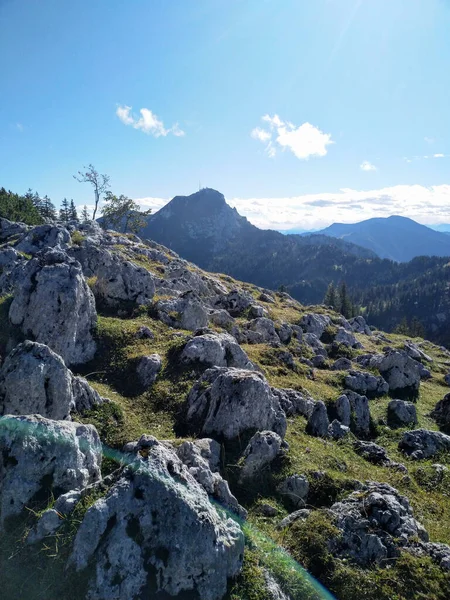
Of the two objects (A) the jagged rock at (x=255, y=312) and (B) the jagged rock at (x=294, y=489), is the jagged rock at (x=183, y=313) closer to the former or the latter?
(A) the jagged rock at (x=255, y=312)

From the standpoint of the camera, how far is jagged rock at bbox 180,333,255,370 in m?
25.6

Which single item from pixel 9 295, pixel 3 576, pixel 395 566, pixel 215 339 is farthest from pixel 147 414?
pixel 9 295

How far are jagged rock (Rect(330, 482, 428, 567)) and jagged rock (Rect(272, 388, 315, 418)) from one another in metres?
10.5

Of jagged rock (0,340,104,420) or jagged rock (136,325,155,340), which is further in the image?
jagged rock (136,325,155,340)

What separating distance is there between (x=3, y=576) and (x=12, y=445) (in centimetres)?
381

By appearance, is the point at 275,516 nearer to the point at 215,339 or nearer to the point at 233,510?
the point at 233,510

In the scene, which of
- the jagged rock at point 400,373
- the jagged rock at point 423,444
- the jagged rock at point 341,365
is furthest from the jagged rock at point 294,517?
the jagged rock at point 341,365

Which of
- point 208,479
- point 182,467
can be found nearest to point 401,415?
point 208,479

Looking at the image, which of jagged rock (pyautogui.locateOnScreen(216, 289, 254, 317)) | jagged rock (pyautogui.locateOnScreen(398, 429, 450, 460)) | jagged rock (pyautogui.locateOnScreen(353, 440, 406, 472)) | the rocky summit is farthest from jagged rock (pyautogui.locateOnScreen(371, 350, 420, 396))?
jagged rock (pyautogui.locateOnScreen(216, 289, 254, 317))

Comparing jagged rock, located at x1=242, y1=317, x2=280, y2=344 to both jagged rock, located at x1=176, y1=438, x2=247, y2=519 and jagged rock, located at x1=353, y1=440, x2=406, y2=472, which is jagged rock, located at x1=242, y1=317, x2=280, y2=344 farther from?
jagged rock, located at x1=176, y1=438, x2=247, y2=519

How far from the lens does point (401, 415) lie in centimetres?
3005

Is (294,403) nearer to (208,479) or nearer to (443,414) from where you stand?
(208,479)

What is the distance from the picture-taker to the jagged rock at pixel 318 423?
75.7 feet

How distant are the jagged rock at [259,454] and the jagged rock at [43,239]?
139 ft
